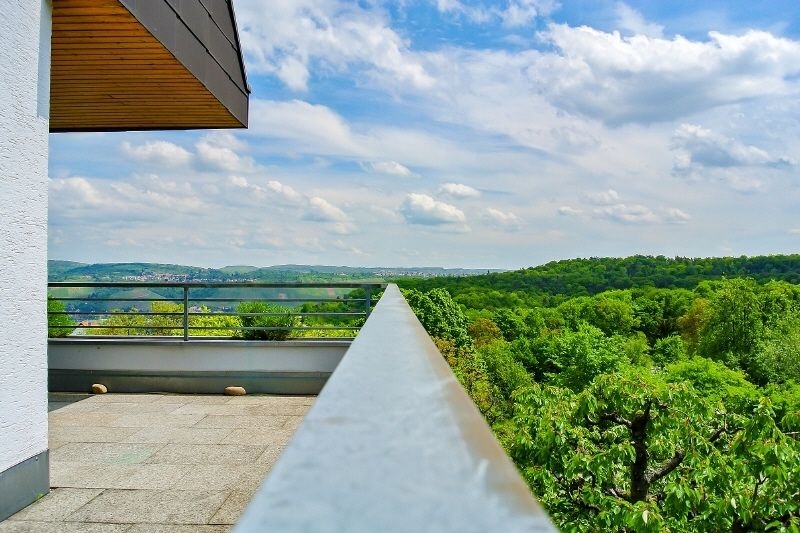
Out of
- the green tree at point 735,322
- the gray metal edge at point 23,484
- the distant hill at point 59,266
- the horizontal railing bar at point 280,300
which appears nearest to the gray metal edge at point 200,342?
the horizontal railing bar at point 280,300

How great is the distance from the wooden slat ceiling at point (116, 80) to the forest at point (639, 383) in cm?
384

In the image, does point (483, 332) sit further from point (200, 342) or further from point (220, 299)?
point (200, 342)

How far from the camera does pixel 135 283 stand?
321 inches

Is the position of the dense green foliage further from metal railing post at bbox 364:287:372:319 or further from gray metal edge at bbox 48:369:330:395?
metal railing post at bbox 364:287:372:319

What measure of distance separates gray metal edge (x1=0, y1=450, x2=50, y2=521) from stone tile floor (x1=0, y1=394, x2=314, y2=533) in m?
0.06

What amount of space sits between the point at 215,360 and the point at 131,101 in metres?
3.19

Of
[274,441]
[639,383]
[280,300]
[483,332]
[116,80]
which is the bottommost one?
[483,332]

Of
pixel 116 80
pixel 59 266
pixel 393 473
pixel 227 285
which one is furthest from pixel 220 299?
pixel 393 473

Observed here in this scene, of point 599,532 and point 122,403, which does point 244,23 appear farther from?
point 599,532

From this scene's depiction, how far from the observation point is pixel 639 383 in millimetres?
12148

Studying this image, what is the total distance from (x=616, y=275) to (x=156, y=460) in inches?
3798

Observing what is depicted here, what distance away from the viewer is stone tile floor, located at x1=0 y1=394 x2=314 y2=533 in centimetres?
362

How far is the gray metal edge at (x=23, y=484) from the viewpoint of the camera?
352 cm

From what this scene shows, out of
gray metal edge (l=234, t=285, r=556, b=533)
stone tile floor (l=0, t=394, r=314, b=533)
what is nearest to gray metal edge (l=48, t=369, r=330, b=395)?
stone tile floor (l=0, t=394, r=314, b=533)
